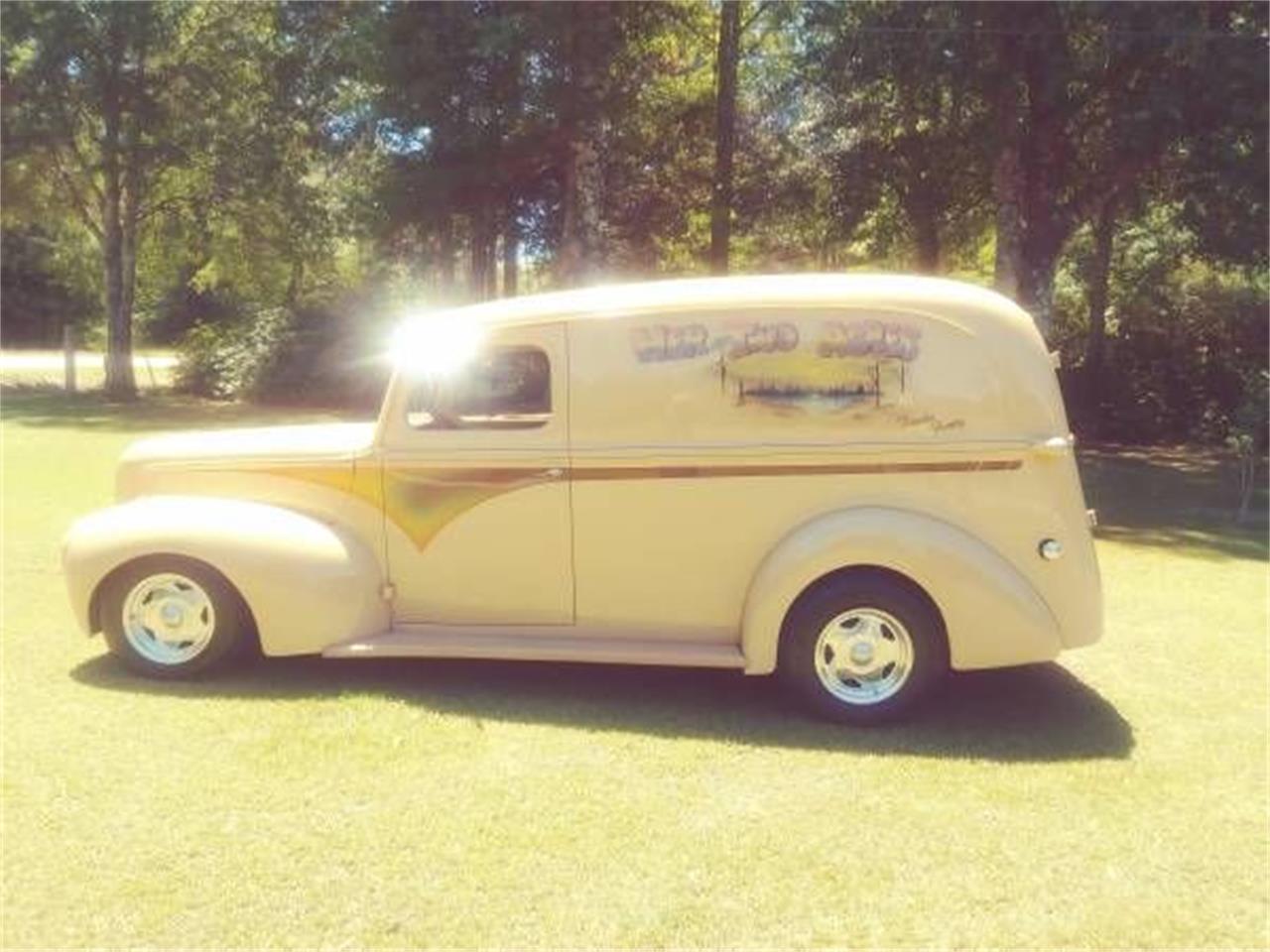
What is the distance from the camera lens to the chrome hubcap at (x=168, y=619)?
18.9ft

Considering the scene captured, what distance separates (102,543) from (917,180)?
16.3 meters

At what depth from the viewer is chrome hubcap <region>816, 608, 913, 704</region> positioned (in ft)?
17.6

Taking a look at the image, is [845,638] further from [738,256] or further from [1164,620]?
[738,256]

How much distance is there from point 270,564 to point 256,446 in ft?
2.49

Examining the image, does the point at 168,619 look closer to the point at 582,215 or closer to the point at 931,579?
the point at 931,579

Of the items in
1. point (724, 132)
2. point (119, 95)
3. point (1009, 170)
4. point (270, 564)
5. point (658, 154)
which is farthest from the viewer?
point (119, 95)

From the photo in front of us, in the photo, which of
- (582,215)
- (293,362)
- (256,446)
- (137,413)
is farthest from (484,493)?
(293,362)

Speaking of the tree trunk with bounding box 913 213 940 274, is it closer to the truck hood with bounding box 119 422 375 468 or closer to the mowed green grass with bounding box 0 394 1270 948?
the mowed green grass with bounding box 0 394 1270 948

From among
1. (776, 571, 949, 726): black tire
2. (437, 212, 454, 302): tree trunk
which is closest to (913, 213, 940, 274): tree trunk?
(437, 212, 454, 302): tree trunk

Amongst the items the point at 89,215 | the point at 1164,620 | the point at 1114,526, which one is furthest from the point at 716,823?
the point at 89,215

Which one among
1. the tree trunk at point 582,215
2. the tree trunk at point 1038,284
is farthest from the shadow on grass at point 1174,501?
the tree trunk at point 582,215

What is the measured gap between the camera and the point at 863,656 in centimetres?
540

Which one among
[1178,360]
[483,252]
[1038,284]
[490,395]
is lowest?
[490,395]

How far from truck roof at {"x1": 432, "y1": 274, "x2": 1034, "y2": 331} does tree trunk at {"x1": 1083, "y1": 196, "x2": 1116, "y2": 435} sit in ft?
53.3
